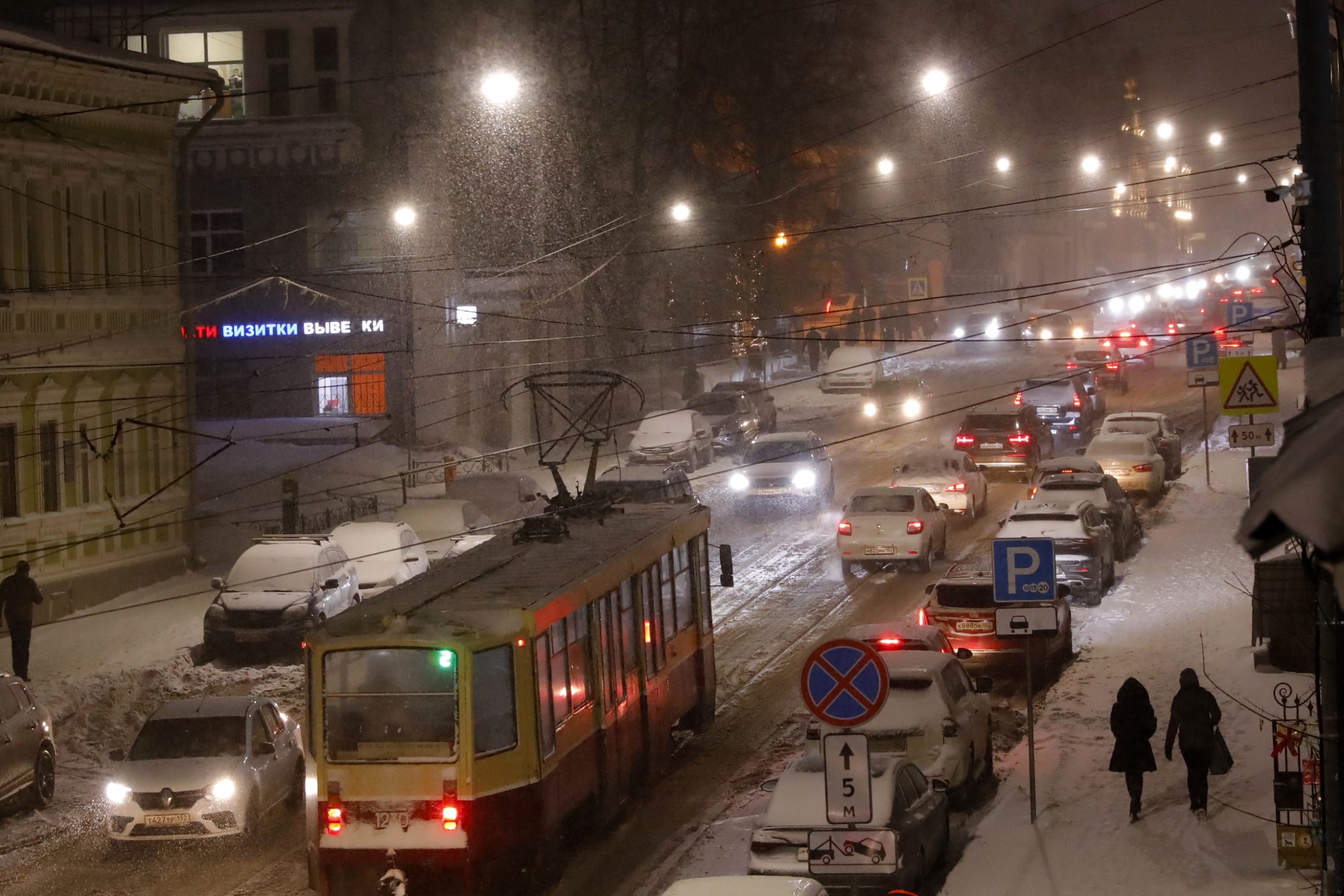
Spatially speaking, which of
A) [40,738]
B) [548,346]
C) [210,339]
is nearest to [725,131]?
[548,346]

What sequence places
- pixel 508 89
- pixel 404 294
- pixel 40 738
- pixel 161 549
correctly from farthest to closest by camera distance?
pixel 404 294 < pixel 161 549 < pixel 508 89 < pixel 40 738

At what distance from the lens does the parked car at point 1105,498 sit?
24.4 metres

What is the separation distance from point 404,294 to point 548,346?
14.6ft

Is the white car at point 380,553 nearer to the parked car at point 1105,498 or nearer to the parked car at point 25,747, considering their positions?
the parked car at point 25,747

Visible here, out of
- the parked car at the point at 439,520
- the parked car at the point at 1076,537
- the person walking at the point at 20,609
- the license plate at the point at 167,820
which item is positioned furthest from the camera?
the parked car at the point at 439,520

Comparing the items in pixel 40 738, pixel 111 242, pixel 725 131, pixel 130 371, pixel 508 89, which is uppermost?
pixel 725 131

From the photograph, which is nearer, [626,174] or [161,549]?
[161,549]

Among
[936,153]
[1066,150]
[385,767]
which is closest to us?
[385,767]

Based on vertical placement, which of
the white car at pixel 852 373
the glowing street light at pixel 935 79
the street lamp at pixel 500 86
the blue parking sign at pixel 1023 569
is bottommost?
the blue parking sign at pixel 1023 569

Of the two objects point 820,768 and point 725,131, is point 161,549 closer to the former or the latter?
point 820,768

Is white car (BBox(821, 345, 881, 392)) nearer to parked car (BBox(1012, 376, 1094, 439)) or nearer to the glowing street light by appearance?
parked car (BBox(1012, 376, 1094, 439))

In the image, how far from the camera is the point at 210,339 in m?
43.9

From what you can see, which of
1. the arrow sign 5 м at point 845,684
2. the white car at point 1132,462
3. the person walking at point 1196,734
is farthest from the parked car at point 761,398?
the arrow sign 5 м at point 845,684

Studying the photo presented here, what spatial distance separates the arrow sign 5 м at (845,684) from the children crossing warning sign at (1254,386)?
28.3 ft
